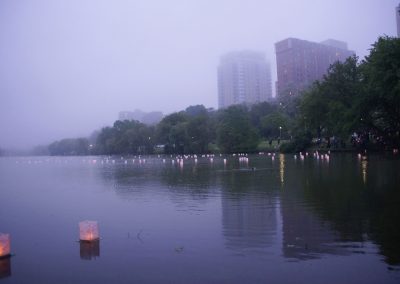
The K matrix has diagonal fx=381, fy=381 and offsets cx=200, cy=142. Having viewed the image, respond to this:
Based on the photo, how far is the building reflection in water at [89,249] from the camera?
8.82m

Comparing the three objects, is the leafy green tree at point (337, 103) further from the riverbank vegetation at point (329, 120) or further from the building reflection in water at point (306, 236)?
the building reflection in water at point (306, 236)

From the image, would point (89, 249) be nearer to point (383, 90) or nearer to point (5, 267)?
point (5, 267)

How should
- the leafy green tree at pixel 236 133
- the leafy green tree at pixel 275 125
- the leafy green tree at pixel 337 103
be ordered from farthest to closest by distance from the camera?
the leafy green tree at pixel 275 125 → the leafy green tree at pixel 236 133 → the leafy green tree at pixel 337 103

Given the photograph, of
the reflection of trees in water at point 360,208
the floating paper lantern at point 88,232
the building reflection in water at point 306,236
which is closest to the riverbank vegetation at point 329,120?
the reflection of trees in water at point 360,208

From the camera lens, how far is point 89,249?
30.9 feet

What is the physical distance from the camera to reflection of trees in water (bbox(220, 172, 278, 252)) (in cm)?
950

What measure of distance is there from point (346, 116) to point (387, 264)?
178 ft

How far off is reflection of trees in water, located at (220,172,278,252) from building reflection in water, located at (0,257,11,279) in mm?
4854

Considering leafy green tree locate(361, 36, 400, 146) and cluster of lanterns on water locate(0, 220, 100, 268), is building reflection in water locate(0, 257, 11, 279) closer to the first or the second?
cluster of lanterns on water locate(0, 220, 100, 268)

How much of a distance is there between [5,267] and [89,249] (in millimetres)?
1872

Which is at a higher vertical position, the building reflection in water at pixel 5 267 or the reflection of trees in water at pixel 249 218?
the reflection of trees in water at pixel 249 218

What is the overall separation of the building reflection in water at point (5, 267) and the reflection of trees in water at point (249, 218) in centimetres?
485

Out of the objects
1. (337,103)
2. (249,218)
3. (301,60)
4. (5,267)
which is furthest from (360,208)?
(301,60)

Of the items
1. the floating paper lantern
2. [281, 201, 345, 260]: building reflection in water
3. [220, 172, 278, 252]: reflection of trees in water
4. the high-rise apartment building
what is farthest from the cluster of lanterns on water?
the high-rise apartment building
